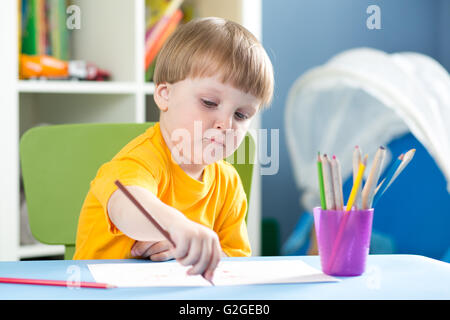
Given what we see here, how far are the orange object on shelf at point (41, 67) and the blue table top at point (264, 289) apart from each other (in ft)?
3.35

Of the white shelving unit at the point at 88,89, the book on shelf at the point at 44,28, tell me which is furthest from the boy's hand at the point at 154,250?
the book on shelf at the point at 44,28

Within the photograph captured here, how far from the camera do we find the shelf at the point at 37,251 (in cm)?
161

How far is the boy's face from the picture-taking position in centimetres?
78

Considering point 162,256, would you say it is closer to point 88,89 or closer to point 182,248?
point 182,248

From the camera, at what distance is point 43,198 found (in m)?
1.06

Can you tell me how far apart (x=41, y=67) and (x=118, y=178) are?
103cm

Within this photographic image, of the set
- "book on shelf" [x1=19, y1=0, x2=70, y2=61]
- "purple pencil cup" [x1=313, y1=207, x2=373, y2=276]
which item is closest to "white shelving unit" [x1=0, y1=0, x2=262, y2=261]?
"book on shelf" [x1=19, y1=0, x2=70, y2=61]

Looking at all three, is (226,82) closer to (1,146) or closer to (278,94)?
(1,146)

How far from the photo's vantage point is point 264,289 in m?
0.58

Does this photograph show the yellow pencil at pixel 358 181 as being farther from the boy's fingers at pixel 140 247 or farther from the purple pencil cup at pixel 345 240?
the boy's fingers at pixel 140 247

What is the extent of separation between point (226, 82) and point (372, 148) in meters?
1.46

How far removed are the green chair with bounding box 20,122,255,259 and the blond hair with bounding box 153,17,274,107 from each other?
0.87 feet

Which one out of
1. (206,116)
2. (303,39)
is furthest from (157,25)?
(206,116)
